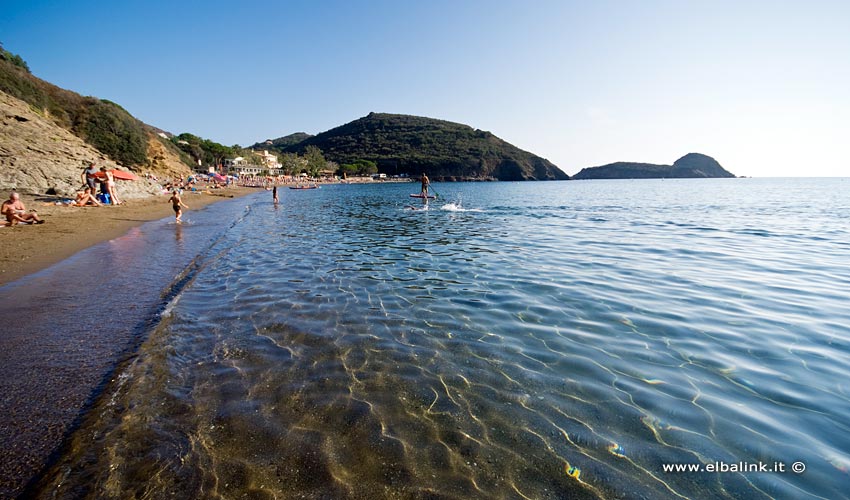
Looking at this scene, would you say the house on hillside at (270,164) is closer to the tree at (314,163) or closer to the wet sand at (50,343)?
the tree at (314,163)

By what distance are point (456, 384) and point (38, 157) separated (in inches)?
1452

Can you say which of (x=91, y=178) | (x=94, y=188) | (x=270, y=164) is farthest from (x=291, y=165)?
(x=91, y=178)

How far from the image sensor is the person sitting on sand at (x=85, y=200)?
74.2 ft

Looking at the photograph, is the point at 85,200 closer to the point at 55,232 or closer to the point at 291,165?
the point at 55,232

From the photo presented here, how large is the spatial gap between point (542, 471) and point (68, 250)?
52.3 ft

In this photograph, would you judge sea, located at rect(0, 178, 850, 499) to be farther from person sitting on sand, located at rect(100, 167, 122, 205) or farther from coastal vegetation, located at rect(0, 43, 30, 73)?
coastal vegetation, located at rect(0, 43, 30, 73)

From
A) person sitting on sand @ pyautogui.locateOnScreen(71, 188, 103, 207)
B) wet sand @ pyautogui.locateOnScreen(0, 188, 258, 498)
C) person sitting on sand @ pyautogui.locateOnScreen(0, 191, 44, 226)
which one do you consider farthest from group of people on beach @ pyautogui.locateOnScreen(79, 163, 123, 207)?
wet sand @ pyautogui.locateOnScreen(0, 188, 258, 498)

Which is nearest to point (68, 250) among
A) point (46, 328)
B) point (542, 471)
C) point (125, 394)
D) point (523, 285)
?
point (46, 328)

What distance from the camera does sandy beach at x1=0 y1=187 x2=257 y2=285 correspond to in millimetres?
10159

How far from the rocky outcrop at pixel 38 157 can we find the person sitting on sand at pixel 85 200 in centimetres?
250

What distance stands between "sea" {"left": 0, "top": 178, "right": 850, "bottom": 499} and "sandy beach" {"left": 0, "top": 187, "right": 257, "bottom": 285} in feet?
3.37

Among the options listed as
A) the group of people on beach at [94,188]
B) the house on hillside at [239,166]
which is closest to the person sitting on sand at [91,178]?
the group of people on beach at [94,188]

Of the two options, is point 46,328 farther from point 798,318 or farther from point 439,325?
point 798,318

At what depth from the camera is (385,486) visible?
114 inches
